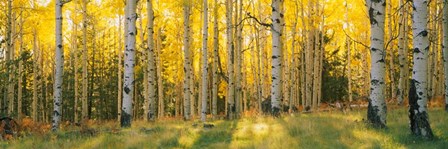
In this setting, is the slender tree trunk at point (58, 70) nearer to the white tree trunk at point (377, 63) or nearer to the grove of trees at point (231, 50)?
the grove of trees at point (231, 50)

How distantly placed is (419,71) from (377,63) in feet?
3.72

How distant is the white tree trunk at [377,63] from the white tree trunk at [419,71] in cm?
103

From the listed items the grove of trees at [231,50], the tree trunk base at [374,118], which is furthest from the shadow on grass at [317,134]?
the grove of trees at [231,50]

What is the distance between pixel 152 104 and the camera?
48.1 feet

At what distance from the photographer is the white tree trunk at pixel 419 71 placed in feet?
21.8

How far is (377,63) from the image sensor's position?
7777mm

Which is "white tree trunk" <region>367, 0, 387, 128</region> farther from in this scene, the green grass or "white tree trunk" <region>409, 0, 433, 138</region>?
"white tree trunk" <region>409, 0, 433, 138</region>

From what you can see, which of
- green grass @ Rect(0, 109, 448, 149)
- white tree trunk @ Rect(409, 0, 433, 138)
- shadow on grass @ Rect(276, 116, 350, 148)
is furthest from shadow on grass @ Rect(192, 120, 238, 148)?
white tree trunk @ Rect(409, 0, 433, 138)

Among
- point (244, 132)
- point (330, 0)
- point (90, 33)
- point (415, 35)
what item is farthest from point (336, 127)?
point (90, 33)

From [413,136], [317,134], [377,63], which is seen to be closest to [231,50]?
[377,63]

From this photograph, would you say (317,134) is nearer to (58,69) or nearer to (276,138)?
(276,138)

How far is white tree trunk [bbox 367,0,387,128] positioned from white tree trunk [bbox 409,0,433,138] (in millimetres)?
1032

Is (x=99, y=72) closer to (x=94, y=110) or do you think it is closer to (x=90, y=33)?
(x=90, y=33)

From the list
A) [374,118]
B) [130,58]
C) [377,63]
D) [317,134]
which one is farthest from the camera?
[130,58]
